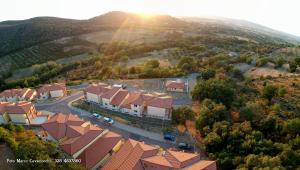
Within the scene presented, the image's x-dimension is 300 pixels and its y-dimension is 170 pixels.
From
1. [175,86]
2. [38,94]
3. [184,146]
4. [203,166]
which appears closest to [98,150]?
[184,146]

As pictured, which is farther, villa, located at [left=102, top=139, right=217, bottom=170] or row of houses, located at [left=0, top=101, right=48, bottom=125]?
row of houses, located at [left=0, top=101, right=48, bottom=125]

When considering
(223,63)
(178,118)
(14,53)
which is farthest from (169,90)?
(14,53)

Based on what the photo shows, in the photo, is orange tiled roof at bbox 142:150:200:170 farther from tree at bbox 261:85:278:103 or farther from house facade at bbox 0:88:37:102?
house facade at bbox 0:88:37:102

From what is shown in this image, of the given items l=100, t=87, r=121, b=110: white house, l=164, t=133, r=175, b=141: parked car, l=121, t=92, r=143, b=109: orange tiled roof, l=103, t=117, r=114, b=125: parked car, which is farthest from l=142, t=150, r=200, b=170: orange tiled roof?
l=100, t=87, r=121, b=110: white house

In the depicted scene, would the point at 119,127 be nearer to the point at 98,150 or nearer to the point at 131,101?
the point at 131,101

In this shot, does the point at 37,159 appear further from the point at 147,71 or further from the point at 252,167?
the point at 147,71

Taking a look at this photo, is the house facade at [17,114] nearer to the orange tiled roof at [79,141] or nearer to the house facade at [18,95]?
the house facade at [18,95]
